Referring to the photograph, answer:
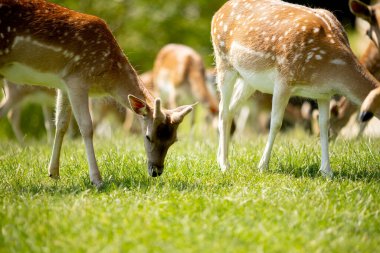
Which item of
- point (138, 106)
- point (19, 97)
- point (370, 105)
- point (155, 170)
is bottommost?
point (19, 97)

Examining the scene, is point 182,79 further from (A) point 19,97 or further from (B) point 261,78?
(B) point 261,78

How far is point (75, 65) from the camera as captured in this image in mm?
6035

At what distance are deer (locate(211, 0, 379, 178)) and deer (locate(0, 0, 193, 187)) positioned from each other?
1.10 meters

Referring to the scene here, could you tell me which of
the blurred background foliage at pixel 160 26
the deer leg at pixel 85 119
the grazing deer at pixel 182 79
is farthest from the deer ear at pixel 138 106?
the blurred background foliage at pixel 160 26

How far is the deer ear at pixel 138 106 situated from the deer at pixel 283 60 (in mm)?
1307

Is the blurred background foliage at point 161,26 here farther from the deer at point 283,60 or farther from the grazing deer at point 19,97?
the deer at point 283,60

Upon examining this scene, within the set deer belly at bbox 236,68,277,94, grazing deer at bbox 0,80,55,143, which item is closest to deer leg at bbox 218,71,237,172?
deer belly at bbox 236,68,277,94

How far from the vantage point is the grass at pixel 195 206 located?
409 cm

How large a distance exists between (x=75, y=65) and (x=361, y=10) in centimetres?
396

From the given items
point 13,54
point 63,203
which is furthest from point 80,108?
point 63,203

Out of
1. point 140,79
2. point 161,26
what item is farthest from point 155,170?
point 161,26

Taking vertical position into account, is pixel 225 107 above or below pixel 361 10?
below

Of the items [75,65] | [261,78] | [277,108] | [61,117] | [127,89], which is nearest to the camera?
[75,65]

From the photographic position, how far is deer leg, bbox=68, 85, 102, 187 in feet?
19.4
